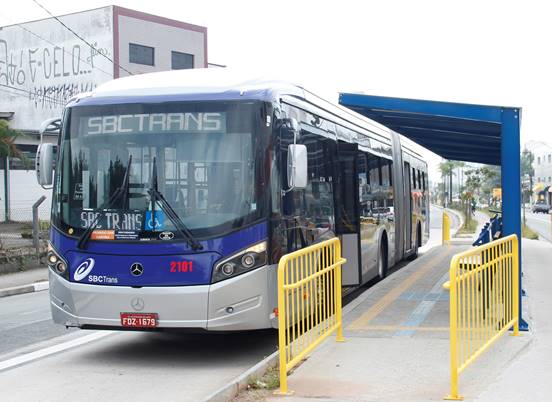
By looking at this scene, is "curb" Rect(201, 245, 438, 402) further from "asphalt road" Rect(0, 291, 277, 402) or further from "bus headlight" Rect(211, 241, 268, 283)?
"bus headlight" Rect(211, 241, 268, 283)

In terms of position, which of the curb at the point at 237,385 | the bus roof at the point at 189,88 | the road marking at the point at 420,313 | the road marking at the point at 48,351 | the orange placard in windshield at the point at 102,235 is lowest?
the road marking at the point at 48,351

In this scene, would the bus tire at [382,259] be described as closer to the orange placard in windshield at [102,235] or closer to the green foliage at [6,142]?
the orange placard in windshield at [102,235]

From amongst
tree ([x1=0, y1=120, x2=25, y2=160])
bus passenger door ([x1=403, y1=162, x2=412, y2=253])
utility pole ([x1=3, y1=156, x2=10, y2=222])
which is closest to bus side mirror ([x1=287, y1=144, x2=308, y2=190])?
bus passenger door ([x1=403, y1=162, x2=412, y2=253])

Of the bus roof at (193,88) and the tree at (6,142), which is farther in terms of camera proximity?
the tree at (6,142)

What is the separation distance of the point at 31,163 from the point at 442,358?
2462 centimetres

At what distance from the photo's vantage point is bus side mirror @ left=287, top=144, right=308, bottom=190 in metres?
7.84

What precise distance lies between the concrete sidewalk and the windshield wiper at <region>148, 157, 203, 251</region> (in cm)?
957

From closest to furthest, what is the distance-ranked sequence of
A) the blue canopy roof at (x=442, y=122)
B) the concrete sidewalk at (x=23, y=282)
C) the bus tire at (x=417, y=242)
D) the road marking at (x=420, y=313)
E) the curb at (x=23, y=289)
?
the road marking at (x=420, y=313)
the blue canopy roof at (x=442, y=122)
the curb at (x=23, y=289)
the concrete sidewalk at (x=23, y=282)
the bus tire at (x=417, y=242)

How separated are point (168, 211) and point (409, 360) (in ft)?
9.56

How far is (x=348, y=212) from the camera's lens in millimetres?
11102

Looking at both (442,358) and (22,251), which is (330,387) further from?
(22,251)

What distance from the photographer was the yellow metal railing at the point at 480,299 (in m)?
5.97

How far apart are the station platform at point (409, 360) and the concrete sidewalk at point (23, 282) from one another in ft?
29.2

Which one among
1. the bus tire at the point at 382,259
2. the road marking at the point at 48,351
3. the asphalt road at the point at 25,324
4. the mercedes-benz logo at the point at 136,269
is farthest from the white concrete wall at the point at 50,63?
the mercedes-benz logo at the point at 136,269
